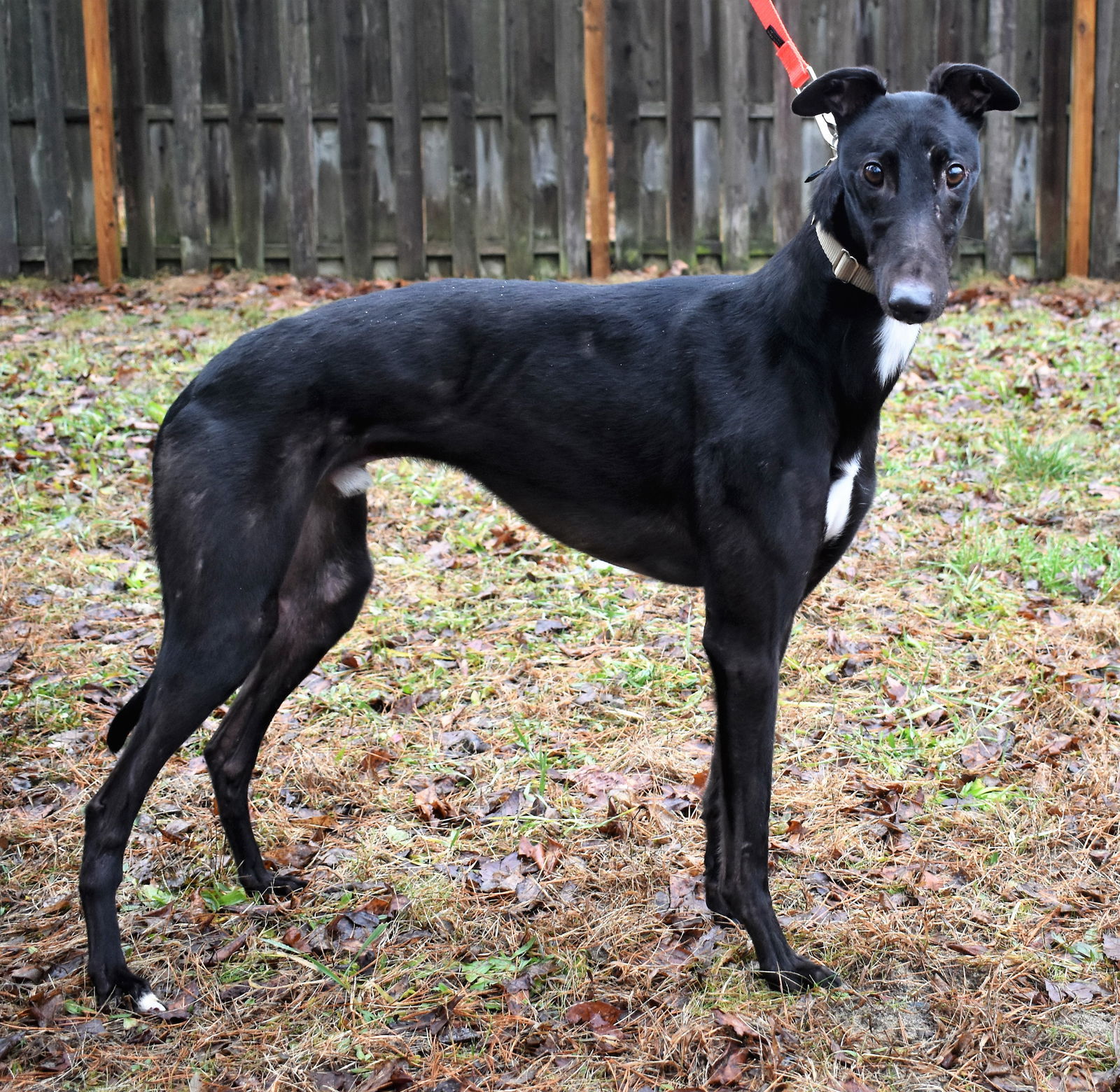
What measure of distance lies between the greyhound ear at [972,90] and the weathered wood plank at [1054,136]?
7002 millimetres

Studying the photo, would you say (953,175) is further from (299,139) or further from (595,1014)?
(299,139)

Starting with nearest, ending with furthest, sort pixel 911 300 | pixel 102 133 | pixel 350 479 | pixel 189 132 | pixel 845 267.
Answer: pixel 911 300, pixel 845 267, pixel 350 479, pixel 102 133, pixel 189 132

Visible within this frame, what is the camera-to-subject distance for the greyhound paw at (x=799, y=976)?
105 inches

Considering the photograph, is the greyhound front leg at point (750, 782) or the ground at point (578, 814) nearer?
the ground at point (578, 814)

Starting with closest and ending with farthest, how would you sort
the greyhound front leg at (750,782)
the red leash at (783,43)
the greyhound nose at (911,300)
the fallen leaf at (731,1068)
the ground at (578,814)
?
1. the greyhound nose at (911,300)
2. the fallen leaf at (731,1068)
3. the ground at (578,814)
4. the greyhound front leg at (750,782)
5. the red leash at (783,43)

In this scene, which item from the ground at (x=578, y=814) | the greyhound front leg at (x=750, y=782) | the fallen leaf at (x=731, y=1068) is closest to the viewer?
the fallen leaf at (x=731, y=1068)

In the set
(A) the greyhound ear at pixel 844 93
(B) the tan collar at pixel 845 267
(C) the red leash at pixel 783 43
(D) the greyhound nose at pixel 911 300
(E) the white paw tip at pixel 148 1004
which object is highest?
(C) the red leash at pixel 783 43

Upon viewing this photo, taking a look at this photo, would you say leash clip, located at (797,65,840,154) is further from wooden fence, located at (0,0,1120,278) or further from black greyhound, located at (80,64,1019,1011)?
wooden fence, located at (0,0,1120,278)

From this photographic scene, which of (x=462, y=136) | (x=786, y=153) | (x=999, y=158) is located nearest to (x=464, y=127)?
(x=462, y=136)

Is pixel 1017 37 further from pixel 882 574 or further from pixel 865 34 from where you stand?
pixel 882 574

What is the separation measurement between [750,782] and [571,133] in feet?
22.9

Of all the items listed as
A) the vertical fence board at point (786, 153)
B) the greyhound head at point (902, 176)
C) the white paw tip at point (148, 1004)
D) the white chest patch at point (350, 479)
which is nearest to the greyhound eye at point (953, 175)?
the greyhound head at point (902, 176)

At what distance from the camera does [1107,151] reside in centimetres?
880

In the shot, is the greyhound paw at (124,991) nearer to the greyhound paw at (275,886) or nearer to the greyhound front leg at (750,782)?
the greyhound paw at (275,886)
